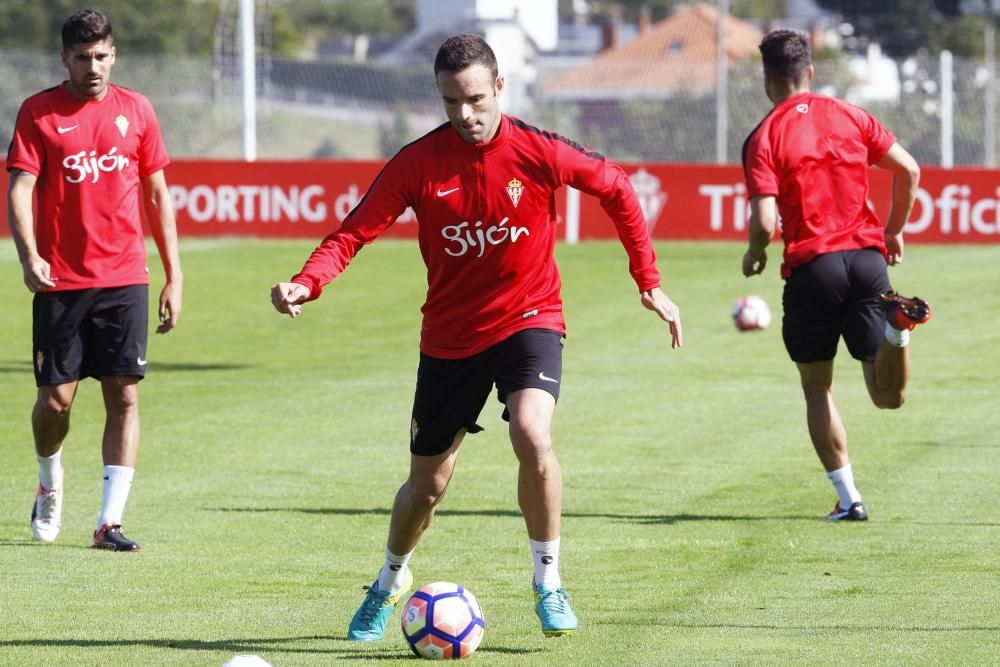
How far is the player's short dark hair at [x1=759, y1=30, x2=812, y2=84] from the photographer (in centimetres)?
853

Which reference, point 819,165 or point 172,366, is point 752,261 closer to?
point 819,165

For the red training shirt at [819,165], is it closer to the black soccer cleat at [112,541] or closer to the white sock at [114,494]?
the white sock at [114,494]

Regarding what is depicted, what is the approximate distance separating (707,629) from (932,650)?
0.79 metres

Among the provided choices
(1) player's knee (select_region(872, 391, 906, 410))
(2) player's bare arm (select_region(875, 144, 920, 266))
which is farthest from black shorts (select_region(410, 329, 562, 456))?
(2) player's bare arm (select_region(875, 144, 920, 266))

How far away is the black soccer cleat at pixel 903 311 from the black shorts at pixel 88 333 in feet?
11.2

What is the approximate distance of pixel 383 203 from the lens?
6.21 meters

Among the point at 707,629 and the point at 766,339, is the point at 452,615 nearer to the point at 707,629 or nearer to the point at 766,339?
the point at 707,629

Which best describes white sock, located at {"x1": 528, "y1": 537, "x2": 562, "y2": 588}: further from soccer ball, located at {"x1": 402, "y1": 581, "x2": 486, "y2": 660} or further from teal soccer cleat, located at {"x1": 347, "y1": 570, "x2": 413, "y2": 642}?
teal soccer cleat, located at {"x1": 347, "y1": 570, "x2": 413, "y2": 642}

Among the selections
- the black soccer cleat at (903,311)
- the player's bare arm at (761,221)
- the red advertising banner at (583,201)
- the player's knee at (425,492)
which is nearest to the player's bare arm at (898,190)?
the black soccer cleat at (903,311)

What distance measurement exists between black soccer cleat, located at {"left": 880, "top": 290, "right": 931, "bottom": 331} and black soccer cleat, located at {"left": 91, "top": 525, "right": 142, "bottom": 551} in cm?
360

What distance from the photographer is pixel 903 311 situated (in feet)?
27.5

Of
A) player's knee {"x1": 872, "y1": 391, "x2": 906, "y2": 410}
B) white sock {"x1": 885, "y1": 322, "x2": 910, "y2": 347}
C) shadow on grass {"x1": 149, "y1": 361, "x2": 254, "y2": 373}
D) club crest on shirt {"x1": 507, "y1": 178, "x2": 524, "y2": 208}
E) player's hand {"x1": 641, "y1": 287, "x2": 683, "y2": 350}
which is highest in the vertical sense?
club crest on shirt {"x1": 507, "y1": 178, "x2": 524, "y2": 208}

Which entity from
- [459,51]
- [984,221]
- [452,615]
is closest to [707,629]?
[452,615]

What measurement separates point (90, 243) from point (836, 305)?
11.5ft
